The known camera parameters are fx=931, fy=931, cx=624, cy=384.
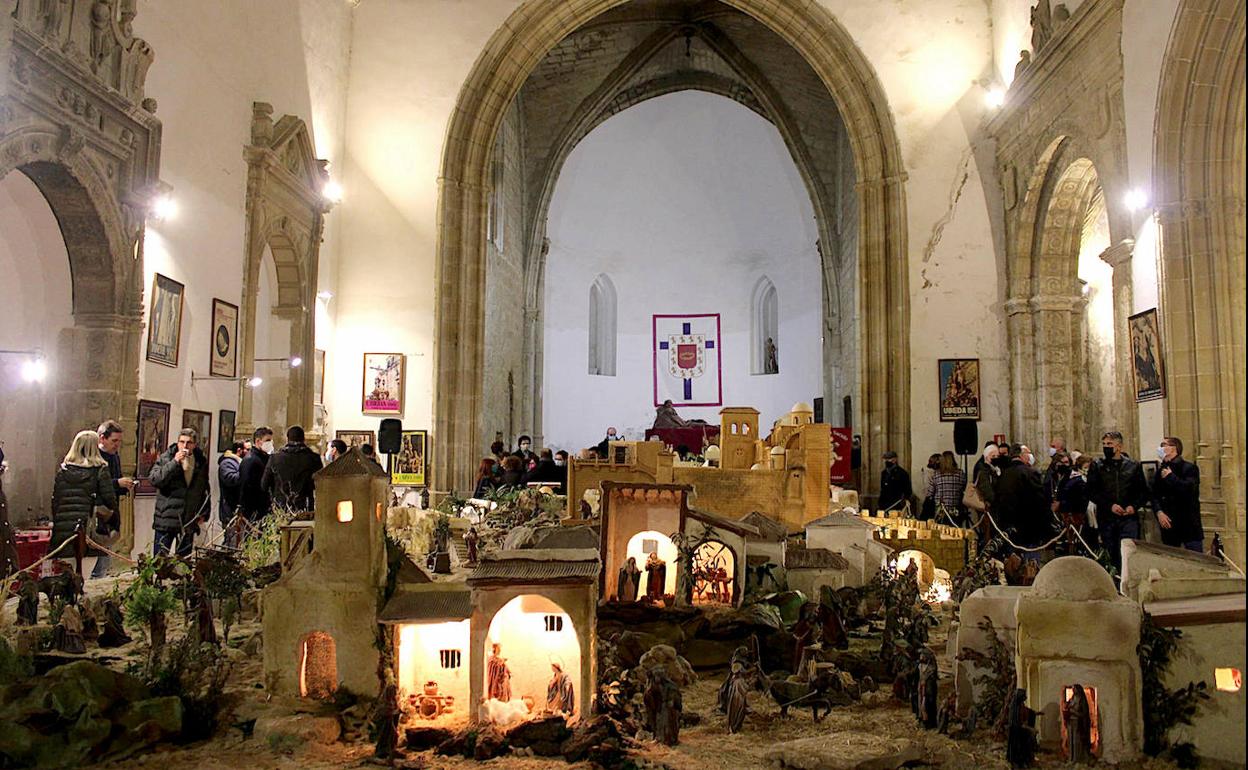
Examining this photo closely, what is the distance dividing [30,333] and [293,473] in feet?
10.5

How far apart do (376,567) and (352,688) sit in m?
0.65

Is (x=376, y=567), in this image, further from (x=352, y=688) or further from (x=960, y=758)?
(x=960, y=758)

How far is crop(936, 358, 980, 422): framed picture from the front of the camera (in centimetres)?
1452

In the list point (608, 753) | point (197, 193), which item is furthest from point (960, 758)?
point (197, 193)

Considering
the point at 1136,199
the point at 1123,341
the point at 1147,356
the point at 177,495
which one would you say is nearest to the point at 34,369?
the point at 177,495

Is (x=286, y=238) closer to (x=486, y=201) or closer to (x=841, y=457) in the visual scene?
(x=486, y=201)

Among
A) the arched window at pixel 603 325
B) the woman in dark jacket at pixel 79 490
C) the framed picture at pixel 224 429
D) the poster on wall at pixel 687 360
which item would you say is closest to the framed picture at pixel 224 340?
the framed picture at pixel 224 429

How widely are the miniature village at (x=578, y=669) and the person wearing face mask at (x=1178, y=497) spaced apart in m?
2.71

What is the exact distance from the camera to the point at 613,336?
29609 mm

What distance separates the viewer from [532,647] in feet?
16.1

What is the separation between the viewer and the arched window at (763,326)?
28562 millimetres

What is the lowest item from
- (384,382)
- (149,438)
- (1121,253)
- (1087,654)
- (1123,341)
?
(1087,654)

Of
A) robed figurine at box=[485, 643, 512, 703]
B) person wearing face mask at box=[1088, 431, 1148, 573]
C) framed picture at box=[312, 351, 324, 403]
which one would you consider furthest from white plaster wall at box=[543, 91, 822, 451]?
robed figurine at box=[485, 643, 512, 703]

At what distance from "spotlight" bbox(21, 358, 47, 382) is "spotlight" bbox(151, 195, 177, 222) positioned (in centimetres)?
184
